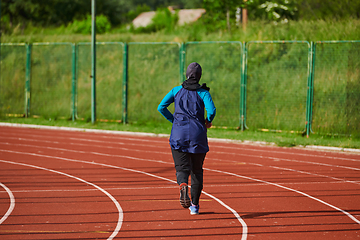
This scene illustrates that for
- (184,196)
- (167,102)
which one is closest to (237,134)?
(167,102)

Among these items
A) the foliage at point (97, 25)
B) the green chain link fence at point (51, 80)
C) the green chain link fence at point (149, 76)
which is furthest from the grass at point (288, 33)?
the foliage at point (97, 25)

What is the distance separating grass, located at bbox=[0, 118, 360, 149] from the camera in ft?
48.1

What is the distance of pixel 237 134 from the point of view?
16516 millimetres

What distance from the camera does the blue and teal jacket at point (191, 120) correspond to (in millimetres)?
6586

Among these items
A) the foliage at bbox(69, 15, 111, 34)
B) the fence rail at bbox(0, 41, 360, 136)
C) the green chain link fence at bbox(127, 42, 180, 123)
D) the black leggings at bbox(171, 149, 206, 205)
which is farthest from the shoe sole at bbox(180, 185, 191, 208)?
the foliage at bbox(69, 15, 111, 34)

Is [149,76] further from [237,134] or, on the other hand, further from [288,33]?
[288,33]

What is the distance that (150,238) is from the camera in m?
5.85

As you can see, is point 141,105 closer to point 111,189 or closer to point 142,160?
point 142,160

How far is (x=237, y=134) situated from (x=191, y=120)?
10.0 m

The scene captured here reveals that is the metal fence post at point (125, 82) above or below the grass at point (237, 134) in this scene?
above

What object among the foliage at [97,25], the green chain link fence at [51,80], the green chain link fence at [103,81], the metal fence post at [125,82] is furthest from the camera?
the foliage at [97,25]

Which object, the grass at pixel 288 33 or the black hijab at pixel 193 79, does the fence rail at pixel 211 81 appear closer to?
the grass at pixel 288 33

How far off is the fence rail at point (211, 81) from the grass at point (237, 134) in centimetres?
40

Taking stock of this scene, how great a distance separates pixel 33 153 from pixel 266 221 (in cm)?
774
